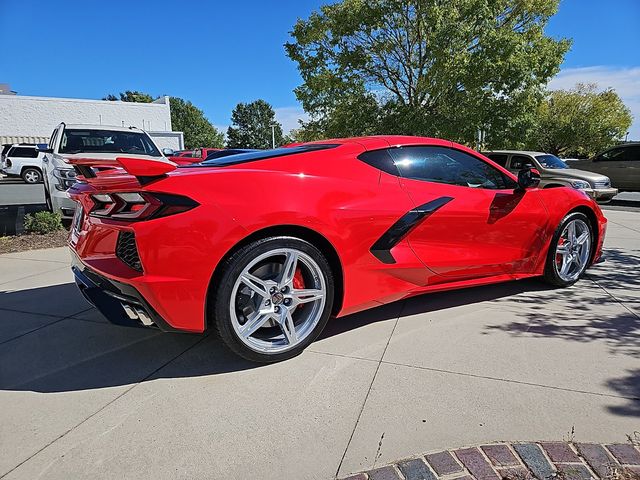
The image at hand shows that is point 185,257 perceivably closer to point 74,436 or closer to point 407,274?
point 74,436

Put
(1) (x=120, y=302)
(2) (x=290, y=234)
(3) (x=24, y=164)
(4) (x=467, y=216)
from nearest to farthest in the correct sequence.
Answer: (1) (x=120, y=302)
(2) (x=290, y=234)
(4) (x=467, y=216)
(3) (x=24, y=164)

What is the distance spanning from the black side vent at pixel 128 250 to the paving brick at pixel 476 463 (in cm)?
190

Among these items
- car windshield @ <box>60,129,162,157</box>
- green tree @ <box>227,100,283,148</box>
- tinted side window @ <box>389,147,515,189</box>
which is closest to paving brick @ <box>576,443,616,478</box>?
tinted side window @ <box>389,147,515,189</box>

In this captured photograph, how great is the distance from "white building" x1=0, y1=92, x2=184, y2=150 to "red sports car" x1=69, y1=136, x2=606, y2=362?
31.1 metres

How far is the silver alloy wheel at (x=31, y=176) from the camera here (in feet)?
66.3

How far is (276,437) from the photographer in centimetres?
211

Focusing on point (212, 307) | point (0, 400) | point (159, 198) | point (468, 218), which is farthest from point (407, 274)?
point (0, 400)

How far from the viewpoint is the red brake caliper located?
9.62 ft

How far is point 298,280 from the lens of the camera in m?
2.95

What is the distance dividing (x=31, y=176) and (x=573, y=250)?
75.0ft

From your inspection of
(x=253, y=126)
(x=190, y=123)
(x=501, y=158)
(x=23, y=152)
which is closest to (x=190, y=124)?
(x=190, y=123)

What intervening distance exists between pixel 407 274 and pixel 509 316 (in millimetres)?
1080

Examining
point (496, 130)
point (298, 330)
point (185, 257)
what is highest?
point (496, 130)

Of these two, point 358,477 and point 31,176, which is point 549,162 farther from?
point 31,176
